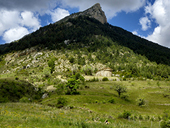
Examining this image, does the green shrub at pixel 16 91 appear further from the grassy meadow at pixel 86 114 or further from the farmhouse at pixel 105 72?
the farmhouse at pixel 105 72

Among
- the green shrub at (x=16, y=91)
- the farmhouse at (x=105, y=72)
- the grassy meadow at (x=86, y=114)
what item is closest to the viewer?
the grassy meadow at (x=86, y=114)

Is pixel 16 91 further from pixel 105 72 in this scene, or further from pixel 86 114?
pixel 105 72

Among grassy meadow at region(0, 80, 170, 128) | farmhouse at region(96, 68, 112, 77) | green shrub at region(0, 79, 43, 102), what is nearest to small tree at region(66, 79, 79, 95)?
grassy meadow at region(0, 80, 170, 128)

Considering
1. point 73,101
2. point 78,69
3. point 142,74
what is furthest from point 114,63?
point 73,101

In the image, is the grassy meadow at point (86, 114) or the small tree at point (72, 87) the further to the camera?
the small tree at point (72, 87)

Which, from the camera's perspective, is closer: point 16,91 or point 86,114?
point 86,114

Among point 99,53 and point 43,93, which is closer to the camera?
point 43,93

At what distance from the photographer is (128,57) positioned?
18775 cm

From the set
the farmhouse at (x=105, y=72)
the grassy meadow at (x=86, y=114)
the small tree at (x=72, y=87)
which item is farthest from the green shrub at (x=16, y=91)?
the farmhouse at (x=105, y=72)

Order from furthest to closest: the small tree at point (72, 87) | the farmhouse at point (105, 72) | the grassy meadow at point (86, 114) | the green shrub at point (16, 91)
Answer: the farmhouse at point (105, 72) → the small tree at point (72, 87) → the green shrub at point (16, 91) → the grassy meadow at point (86, 114)

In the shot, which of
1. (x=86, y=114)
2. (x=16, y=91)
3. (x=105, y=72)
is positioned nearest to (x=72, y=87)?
(x=16, y=91)

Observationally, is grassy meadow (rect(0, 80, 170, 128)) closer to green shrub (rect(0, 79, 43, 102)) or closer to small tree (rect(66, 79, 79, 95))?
small tree (rect(66, 79, 79, 95))

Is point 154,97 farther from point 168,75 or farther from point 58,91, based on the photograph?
point 168,75

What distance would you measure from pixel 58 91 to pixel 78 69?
245ft
